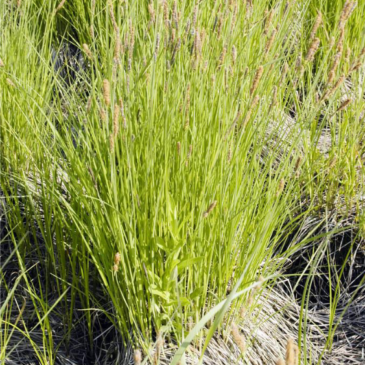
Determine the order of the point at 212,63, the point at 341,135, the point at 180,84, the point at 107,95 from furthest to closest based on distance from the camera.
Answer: the point at 341,135
the point at 212,63
the point at 180,84
the point at 107,95

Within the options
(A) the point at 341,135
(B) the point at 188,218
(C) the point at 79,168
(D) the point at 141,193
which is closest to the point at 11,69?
(C) the point at 79,168

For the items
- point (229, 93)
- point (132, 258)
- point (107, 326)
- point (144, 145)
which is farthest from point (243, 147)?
point (107, 326)

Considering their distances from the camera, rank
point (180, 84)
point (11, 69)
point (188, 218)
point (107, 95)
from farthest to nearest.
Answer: point (11, 69) < point (180, 84) < point (188, 218) < point (107, 95)

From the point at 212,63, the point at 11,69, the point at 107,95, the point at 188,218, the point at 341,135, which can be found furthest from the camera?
the point at 341,135

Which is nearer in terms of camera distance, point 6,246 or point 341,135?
point 6,246

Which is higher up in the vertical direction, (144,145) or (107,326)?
(144,145)

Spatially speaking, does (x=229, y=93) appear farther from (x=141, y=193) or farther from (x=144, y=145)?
(x=141, y=193)

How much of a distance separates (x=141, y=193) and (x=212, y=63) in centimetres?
51

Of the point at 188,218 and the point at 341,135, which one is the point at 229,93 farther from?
the point at 341,135

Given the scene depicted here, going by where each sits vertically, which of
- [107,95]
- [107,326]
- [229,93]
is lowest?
[107,326]

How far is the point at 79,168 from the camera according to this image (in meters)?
1.50

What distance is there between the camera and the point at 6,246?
1.95m

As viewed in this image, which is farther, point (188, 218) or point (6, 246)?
point (6, 246)

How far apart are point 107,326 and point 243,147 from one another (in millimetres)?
719
